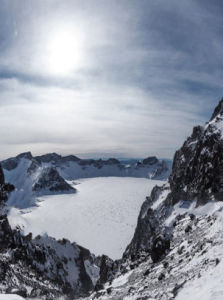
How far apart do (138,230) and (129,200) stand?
436 feet

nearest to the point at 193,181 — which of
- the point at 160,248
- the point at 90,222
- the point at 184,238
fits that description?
the point at 184,238

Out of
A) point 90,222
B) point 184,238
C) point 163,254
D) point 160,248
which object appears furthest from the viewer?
point 90,222

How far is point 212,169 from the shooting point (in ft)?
157

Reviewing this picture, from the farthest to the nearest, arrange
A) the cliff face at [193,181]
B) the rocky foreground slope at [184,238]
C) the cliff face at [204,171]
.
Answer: the cliff face at [193,181]
the cliff face at [204,171]
the rocky foreground slope at [184,238]

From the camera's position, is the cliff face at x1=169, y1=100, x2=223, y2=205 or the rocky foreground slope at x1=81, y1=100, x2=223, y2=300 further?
the cliff face at x1=169, y1=100, x2=223, y2=205

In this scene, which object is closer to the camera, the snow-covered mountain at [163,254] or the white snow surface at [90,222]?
the snow-covered mountain at [163,254]

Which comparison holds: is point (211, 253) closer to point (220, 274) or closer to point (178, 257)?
point (220, 274)

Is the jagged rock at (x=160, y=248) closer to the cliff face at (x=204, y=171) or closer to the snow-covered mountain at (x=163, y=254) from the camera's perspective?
the snow-covered mountain at (x=163, y=254)

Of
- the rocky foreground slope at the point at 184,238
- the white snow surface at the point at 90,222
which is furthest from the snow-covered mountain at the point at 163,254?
the white snow surface at the point at 90,222

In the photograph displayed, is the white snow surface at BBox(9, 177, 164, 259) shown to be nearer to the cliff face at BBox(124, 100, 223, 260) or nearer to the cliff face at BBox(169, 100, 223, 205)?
the cliff face at BBox(124, 100, 223, 260)

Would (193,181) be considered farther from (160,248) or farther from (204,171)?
(160,248)

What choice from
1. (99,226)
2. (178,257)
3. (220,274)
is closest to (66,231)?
(99,226)

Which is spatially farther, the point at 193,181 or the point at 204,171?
the point at 193,181

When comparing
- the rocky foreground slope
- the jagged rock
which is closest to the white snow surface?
the rocky foreground slope
